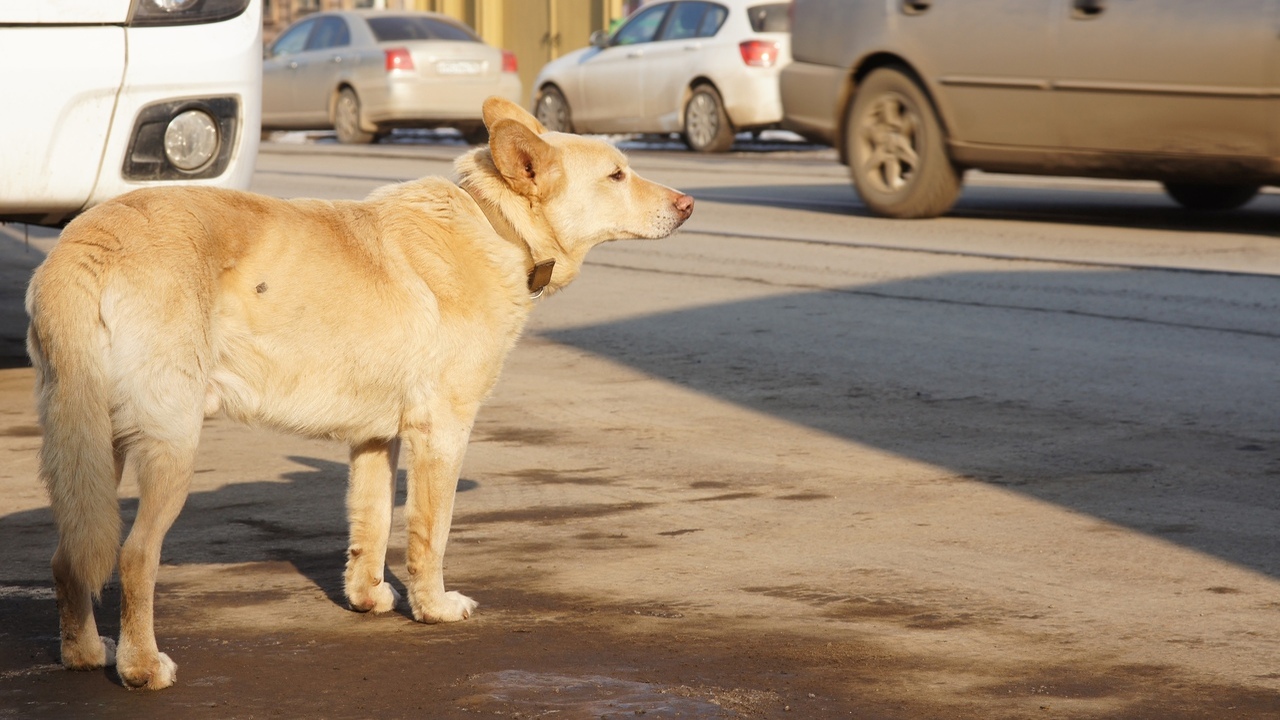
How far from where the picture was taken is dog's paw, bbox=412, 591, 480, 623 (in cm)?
409

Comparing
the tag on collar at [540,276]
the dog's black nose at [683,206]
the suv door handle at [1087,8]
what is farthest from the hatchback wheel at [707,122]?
the tag on collar at [540,276]

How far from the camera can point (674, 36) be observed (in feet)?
68.0

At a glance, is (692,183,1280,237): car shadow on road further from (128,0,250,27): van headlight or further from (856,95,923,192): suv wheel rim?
(128,0,250,27): van headlight

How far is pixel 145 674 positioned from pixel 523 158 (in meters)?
1.56

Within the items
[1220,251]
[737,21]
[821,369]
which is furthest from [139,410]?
[737,21]

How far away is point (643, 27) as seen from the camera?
21.4 m

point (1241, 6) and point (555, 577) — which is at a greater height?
point (1241, 6)

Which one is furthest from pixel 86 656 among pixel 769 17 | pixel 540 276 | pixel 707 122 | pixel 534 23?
pixel 534 23

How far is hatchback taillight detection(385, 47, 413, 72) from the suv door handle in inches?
527

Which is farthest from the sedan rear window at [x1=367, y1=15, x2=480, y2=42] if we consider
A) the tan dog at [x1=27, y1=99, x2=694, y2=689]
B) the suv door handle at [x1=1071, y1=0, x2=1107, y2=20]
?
the tan dog at [x1=27, y1=99, x2=694, y2=689]

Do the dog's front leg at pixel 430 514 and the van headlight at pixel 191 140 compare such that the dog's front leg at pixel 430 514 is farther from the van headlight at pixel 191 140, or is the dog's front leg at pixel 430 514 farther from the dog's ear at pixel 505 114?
the van headlight at pixel 191 140

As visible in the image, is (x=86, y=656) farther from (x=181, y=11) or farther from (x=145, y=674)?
(x=181, y=11)

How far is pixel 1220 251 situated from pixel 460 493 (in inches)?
255

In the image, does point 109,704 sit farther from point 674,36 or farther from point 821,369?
point 674,36
